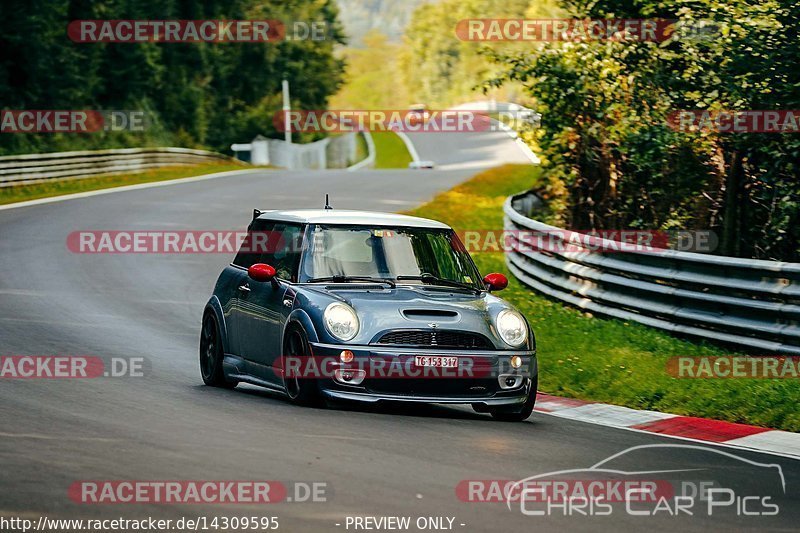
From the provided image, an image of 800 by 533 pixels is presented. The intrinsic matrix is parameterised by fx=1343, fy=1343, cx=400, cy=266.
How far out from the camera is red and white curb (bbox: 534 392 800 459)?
31.5ft

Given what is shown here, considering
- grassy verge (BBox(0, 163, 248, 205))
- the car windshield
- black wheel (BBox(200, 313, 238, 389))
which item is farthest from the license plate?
grassy verge (BBox(0, 163, 248, 205))

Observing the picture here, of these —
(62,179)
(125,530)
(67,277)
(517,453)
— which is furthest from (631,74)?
(62,179)

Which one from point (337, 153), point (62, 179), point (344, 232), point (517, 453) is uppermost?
point (344, 232)

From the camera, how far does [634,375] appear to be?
40.8 ft

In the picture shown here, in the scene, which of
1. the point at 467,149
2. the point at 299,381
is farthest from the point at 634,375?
the point at 467,149

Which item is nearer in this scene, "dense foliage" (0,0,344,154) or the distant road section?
"dense foliage" (0,0,344,154)

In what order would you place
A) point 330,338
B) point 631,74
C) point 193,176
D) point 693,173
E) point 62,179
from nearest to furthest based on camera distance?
point 330,338 < point 693,173 < point 631,74 < point 62,179 < point 193,176

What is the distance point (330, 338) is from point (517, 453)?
2.02 meters

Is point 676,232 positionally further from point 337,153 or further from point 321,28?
point 337,153

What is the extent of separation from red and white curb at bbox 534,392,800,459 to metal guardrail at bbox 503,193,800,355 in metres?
2.23

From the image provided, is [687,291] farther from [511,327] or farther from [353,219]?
[353,219]

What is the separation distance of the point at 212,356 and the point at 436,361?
9.57ft

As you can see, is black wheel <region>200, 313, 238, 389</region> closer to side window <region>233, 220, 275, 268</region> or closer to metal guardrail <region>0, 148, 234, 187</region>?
side window <region>233, 220, 275, 268</region>

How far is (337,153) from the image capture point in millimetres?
95688
